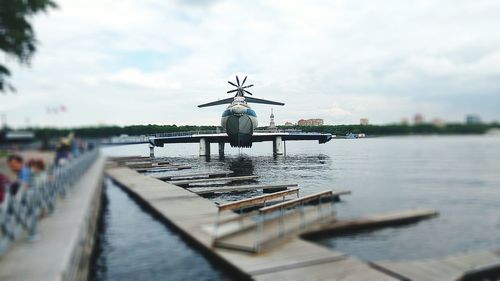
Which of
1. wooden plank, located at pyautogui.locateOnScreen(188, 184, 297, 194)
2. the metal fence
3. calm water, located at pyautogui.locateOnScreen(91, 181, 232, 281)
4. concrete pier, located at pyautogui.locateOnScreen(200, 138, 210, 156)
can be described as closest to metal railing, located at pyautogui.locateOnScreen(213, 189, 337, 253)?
calm water, located at pyautogui.locateOnScreen(91, 181, 232, 281)

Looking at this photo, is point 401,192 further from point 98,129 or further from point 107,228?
point 98,129

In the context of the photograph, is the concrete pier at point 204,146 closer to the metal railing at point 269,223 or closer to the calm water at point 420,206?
the calm water at point 420,206

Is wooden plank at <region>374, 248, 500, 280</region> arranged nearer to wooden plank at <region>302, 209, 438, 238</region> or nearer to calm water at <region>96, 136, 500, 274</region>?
calm water at <region>96, 136, 500, 274</region>

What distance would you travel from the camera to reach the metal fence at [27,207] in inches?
331

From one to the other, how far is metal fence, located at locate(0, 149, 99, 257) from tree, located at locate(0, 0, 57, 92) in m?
3.53

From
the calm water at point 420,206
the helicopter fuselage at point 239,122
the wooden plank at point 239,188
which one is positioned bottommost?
the calm water at point 420,206

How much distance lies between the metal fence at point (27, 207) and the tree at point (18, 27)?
3528 mm

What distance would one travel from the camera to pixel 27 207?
9469mm

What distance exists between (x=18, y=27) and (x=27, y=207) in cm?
723

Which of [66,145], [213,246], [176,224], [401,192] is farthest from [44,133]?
[401,192]

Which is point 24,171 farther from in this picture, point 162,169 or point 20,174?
point 162,169

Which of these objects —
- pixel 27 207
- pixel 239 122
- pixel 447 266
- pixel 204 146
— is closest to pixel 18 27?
pixel 27 207

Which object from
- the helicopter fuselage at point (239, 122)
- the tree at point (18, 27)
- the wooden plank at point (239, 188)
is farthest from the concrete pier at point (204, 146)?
the tree at point (18, 27)

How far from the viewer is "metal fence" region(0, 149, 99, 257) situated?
841cm
